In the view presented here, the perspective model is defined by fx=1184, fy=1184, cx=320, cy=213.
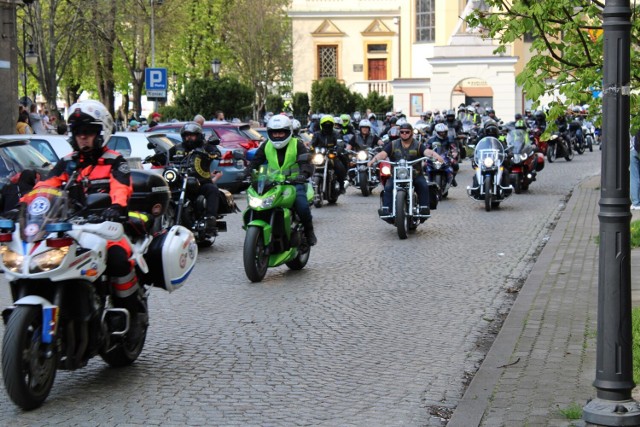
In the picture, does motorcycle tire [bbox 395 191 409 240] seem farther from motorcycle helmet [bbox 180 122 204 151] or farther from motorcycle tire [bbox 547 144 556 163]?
motorcycle tire [bbox 547 144 556 163]

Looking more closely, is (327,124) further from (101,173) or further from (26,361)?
(26,361)

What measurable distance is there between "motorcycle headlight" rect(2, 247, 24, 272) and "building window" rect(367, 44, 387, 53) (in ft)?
274

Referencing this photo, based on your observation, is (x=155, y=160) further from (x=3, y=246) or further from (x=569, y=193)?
(x=569, y=193)

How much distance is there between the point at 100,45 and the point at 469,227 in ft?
104

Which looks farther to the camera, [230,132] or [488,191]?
[230,132]

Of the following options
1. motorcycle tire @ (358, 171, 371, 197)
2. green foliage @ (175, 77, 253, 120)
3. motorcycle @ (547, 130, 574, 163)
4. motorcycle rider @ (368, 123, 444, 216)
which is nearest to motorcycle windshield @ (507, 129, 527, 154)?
motorcycle tire @ (358, 171, 371, 197)

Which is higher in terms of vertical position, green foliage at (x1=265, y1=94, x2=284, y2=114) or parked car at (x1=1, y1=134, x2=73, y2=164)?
green foliage at (x1=265, y1=94, x2=284, y2=114)

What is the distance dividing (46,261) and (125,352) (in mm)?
1327

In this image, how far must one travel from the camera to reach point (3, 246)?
689 centimetres

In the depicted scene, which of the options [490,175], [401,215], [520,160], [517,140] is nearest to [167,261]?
[401,215]

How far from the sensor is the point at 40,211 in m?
6.88

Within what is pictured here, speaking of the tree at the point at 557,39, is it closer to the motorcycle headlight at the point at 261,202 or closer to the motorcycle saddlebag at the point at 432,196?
the motorcycle headlight at the point at 261,202

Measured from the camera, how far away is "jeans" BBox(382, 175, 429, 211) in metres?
16.9

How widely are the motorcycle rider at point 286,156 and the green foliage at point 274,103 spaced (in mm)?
65116
